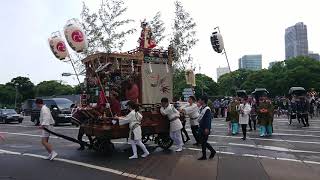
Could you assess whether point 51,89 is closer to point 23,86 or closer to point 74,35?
point 23,86

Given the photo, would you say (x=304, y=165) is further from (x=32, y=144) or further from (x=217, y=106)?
(x=217, y=106)

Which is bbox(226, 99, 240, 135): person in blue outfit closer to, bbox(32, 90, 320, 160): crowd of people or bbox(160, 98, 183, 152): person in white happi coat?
bbox(32, 90, 320, 160): crowd of people

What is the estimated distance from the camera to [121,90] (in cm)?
1410

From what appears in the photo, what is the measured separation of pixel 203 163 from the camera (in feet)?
38.2

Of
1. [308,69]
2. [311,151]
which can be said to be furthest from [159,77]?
[308,69]

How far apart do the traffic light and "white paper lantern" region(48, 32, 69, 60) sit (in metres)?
10.4

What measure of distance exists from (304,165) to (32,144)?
1062 cm

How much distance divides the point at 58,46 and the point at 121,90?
3.17 metres

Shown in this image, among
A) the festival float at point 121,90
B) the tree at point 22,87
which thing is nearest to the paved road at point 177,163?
the festival float at point 121,90

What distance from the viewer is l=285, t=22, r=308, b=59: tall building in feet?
395

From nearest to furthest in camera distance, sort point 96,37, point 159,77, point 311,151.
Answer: point 311,151 → point 159,77 → point 96,37

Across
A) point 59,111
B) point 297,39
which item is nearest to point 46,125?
point 59,111

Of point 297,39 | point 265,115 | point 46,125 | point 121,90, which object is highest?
point 297,39

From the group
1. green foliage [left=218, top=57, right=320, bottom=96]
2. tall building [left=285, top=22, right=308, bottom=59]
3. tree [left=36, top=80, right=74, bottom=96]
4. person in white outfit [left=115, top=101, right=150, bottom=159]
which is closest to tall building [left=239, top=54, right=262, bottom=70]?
tall building [left=285, top=22, right=308, bottom=59]
